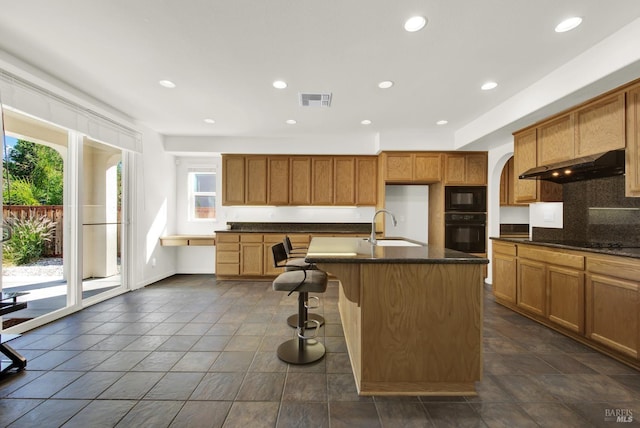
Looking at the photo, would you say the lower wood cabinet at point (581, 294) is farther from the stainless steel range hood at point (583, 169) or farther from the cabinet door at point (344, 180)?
the cabinet door at point (344, 180)

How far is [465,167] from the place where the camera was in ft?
14.7

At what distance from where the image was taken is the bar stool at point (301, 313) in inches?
80.1

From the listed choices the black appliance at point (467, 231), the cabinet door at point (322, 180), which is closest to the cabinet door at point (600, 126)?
the black appliance at point (467, 231)

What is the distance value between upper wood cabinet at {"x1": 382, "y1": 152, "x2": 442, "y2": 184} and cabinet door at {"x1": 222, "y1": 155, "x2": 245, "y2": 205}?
268cm

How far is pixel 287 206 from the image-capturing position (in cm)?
520

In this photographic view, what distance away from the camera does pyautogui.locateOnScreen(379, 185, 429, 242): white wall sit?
507 centimetres

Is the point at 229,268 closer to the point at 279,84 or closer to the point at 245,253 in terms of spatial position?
the point at 245,253

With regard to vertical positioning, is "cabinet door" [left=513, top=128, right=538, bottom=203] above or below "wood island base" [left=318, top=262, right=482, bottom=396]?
above

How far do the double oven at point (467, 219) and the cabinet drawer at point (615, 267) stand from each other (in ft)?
7.06

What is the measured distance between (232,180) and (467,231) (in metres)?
4.33

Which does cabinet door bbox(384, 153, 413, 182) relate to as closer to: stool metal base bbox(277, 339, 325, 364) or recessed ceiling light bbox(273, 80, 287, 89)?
recessed ceiling light bbox(273, 80, 287, 89)

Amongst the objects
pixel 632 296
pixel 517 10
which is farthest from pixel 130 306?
pixel 632 296

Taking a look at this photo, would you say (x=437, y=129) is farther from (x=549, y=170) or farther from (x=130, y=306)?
(x=130, y=306)

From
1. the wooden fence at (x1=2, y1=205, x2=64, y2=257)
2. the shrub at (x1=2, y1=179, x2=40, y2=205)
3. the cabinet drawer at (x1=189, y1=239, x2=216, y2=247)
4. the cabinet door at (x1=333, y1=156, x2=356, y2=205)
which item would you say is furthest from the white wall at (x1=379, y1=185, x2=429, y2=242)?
the shrub at (x1=2, y1=179, x2=40, y2=205)
